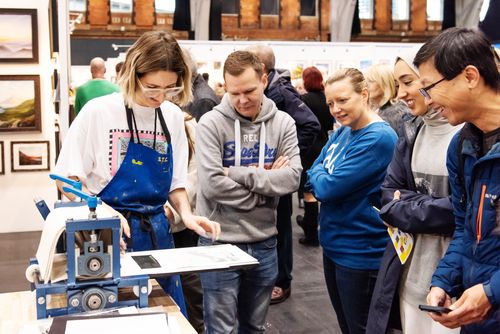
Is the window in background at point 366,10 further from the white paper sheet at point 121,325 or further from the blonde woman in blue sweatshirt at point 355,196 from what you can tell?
the white paper sheet at point 121,325

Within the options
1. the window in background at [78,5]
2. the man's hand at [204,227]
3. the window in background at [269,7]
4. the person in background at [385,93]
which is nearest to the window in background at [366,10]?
the window in background at [269,7]

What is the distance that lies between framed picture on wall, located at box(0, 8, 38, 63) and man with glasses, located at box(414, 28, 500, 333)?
572 centimetres

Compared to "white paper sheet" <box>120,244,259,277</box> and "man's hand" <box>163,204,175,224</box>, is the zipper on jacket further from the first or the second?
"man's hand" <box>163,204,175,224</box>

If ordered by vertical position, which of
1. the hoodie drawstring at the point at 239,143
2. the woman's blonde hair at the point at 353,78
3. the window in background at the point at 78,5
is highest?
the window in background at the point at 78,5

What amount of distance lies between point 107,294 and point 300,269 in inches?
152

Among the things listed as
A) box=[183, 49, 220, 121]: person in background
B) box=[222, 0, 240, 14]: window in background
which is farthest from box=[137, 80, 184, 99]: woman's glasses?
box=[222, 0, 240, 14]: window in background

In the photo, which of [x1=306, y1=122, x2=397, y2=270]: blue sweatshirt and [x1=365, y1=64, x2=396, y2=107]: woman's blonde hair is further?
[x1=365, y1=64, x2=396, y2=107]: woman's blonde hair

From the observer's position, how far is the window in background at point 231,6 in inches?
568

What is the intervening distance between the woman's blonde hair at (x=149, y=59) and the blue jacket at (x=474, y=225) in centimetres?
105

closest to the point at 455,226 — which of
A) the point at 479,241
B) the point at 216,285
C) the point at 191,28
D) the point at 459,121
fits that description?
the point at 479,241

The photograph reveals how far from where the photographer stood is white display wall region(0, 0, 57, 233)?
6816 millimetres

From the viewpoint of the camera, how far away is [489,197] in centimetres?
180

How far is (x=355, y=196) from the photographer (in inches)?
113

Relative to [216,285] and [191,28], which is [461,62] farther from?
[191,28]
